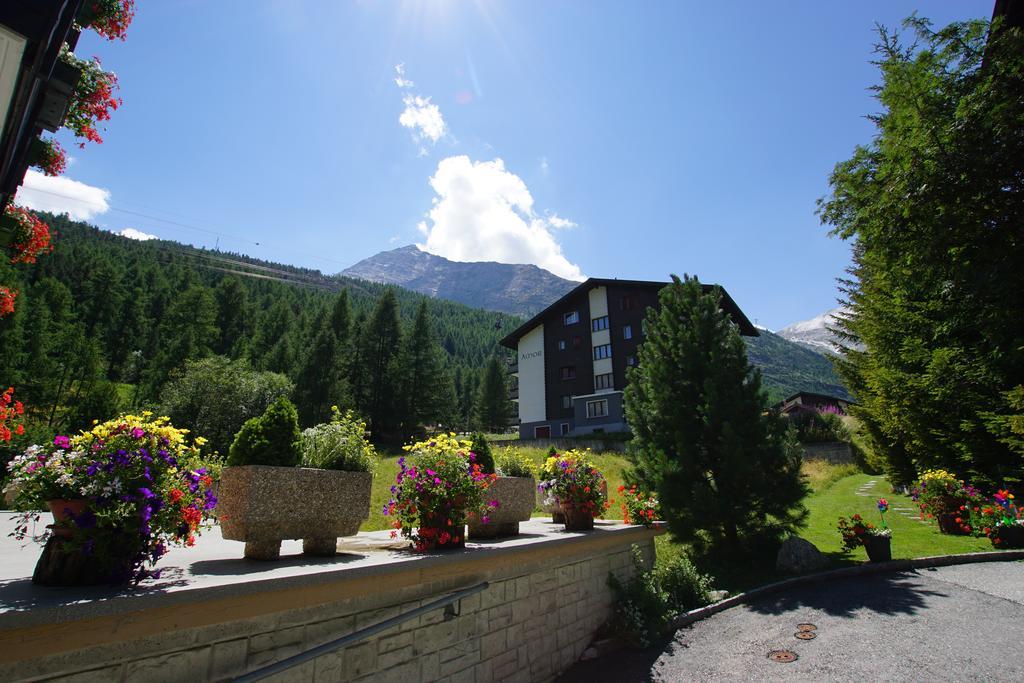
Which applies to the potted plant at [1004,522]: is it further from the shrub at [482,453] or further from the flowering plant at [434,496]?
the flowering plant at [434,496]

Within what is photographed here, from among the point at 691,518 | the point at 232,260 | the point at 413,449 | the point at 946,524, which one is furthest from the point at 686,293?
the point at 232,260

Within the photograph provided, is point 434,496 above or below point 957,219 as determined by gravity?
below

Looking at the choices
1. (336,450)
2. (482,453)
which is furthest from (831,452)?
(336,450)

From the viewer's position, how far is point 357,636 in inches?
154

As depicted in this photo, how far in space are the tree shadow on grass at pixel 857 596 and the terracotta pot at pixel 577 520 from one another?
3802 mm

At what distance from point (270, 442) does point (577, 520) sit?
5.49 metres

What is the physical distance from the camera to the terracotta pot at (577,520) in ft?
26.7

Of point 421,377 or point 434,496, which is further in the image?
point 421,377

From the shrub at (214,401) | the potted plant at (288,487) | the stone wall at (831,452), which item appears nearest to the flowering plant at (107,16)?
the potted plant at (288,487)

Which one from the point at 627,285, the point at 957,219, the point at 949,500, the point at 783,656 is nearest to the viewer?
the point at 783,656

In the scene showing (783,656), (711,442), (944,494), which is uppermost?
(711,442)

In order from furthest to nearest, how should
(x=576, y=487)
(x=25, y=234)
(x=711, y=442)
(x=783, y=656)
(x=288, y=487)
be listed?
1. (x=711, y=442)
2. (x=576, y=487)
3. (x=25, y=234)
4. (x=783, y=656)
5. (x=288, y=487)

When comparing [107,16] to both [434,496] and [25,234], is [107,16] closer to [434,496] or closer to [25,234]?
[25,234]

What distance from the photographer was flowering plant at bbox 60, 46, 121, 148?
769cm
